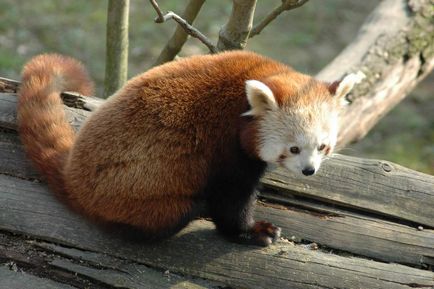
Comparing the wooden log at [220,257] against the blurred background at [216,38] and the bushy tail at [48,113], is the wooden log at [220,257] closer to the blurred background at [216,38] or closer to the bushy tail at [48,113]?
the bushy tail at [48,113]

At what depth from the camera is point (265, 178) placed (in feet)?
11.2

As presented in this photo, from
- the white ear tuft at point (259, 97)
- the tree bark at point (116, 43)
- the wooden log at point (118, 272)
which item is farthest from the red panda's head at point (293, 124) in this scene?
the tree bark at point (116, 43)

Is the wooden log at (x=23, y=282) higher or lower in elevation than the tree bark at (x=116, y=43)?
lower

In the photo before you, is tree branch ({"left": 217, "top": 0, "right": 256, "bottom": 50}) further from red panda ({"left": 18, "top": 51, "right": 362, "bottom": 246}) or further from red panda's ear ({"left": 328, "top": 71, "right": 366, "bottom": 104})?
red panda's ear ({"left": 328, "top": 71, "right": 366, "bottom": 104})

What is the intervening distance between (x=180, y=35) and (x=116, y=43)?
1.24 ft

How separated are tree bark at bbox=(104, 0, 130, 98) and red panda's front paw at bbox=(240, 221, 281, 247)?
5.06ft

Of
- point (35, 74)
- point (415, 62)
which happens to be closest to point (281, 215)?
point (35, 74)

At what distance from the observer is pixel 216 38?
7809 mm

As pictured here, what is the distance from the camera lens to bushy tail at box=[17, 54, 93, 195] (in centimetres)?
325

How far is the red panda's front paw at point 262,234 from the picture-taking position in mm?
3094

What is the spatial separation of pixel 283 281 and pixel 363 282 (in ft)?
1.10

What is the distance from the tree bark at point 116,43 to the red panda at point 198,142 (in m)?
1.11

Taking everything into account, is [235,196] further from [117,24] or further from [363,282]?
[117,24]

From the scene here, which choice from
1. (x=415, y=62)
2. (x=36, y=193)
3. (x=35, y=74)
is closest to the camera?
(x=36, y=193)
